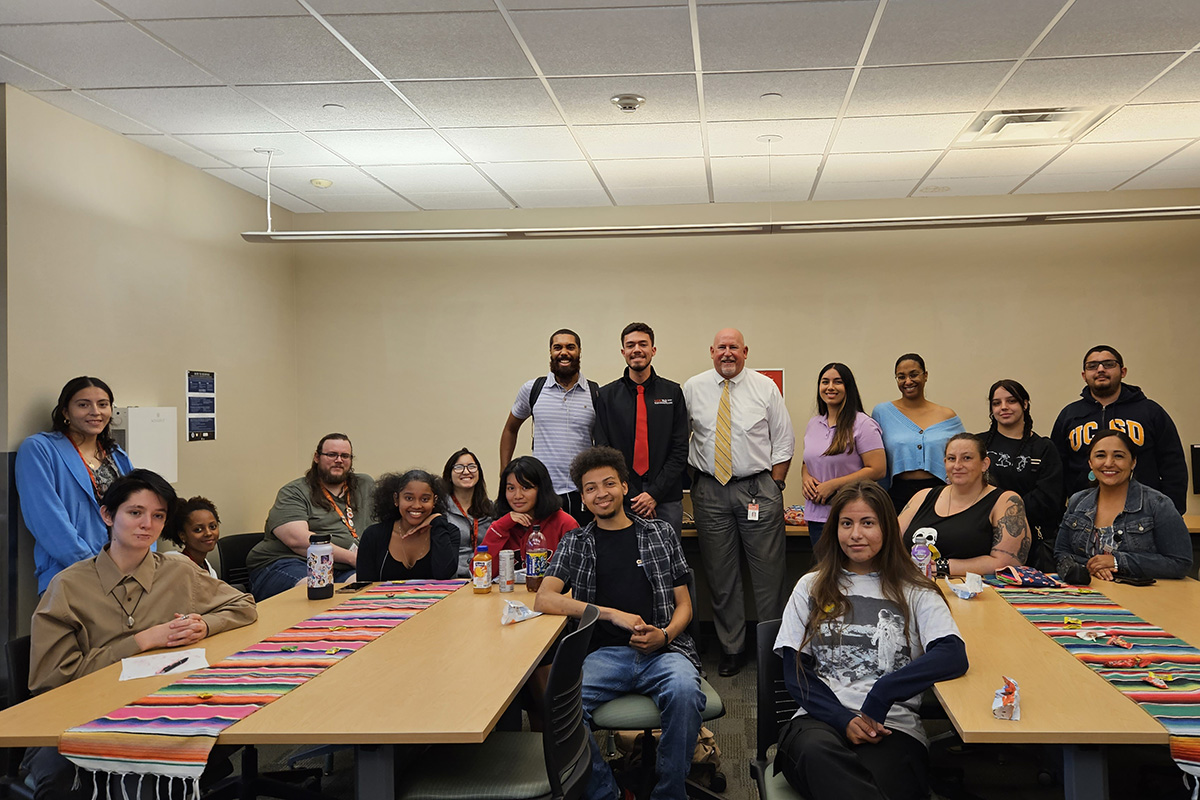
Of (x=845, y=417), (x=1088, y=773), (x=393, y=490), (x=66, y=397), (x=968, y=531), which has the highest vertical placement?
(x=66, y=397)

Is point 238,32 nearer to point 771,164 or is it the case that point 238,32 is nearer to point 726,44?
point 726,44

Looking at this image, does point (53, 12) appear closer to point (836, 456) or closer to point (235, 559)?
point (235, 559)

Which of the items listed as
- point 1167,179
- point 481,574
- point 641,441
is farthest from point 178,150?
point 1167,179

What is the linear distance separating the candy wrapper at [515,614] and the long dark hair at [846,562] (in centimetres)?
106

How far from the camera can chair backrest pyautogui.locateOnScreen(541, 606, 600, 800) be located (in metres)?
2.37

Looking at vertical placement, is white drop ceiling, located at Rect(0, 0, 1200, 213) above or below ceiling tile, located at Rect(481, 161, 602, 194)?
below

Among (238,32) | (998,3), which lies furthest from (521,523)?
(998,3)

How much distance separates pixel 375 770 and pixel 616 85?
3.12 m

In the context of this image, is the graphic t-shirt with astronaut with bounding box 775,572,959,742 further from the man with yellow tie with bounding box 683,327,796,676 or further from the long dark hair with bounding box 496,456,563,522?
the man with yellow tie with bounding box 683,327,796,676

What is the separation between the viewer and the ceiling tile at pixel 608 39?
11.2 ft

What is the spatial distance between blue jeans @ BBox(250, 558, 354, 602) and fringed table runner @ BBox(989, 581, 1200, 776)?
11.3 feet

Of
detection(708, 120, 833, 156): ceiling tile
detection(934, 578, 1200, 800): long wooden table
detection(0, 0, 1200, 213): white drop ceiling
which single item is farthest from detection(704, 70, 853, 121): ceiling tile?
detection(934, 578, 1200, 800): long wooden table

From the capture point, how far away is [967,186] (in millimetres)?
6215

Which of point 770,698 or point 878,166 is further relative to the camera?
point 878,166
